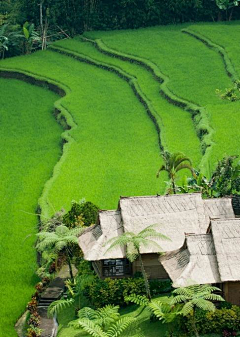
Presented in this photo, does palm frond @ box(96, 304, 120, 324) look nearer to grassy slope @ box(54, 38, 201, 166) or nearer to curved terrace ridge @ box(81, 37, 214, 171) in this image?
curved terrace ridge @ box(81, 37, 214, 171)

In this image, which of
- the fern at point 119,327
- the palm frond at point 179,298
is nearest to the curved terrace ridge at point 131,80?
the fern at point 119,327

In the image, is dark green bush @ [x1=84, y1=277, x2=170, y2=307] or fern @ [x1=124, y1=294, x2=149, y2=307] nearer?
fern @ [x1=124, y1=294, x2=149, y2=307]

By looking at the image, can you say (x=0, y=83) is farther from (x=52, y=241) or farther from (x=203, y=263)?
(x=203, y=263)

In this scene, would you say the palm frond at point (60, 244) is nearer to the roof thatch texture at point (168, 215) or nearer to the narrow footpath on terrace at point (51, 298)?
the narrow footpath on terrace at point (51, 298)

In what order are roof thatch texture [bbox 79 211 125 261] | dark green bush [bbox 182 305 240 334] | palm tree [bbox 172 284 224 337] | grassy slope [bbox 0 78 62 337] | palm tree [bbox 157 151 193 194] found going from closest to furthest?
palm tree [bbox 172 284 224 337], dark green bush [bbox 182 305 240 334], roof thatch texture [bbox 79 211 125 261], grassy slope [bbox 0 78 62 337], palm tree [bbox 157 151 193 194]

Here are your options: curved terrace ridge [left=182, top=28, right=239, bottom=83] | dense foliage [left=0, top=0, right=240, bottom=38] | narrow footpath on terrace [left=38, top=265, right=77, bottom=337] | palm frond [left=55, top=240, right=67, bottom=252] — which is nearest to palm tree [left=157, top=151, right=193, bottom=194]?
narrow footpath on terrace [left=38, top=265, right=77, bottom=337]

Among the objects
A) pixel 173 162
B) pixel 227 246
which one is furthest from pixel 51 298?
pixel 173 162
